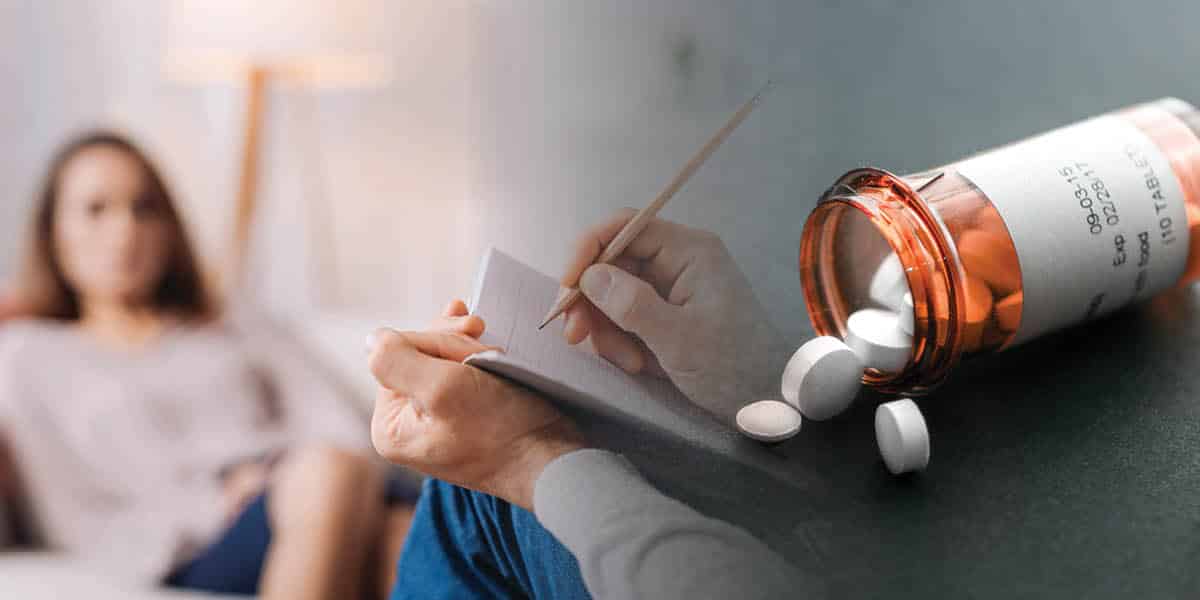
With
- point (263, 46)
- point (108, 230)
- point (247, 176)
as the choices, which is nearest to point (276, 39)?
point (263, 46)

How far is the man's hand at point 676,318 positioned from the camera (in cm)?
21

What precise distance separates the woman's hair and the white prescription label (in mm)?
1171

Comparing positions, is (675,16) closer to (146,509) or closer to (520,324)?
(520,324)

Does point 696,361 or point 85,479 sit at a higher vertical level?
point 696,361

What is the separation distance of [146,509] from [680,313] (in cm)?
108

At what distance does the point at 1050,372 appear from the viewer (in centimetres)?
24

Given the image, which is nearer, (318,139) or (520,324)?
(520,324)

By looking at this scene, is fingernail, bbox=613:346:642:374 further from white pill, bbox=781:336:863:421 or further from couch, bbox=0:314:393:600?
couch, bbox=0:314:393:600

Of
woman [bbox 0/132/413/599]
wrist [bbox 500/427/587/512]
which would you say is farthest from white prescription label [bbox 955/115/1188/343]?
woman [bbox 0/132/413/599]

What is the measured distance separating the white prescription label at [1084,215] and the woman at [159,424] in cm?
88

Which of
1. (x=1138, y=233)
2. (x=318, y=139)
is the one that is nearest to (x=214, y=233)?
(x=318, y=139)

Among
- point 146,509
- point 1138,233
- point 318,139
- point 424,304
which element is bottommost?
point 146,509

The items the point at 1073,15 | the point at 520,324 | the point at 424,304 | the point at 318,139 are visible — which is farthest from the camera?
the point at 318,139

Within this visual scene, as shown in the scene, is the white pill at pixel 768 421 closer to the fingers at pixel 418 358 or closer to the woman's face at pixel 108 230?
the fingers at pixel 418 358
